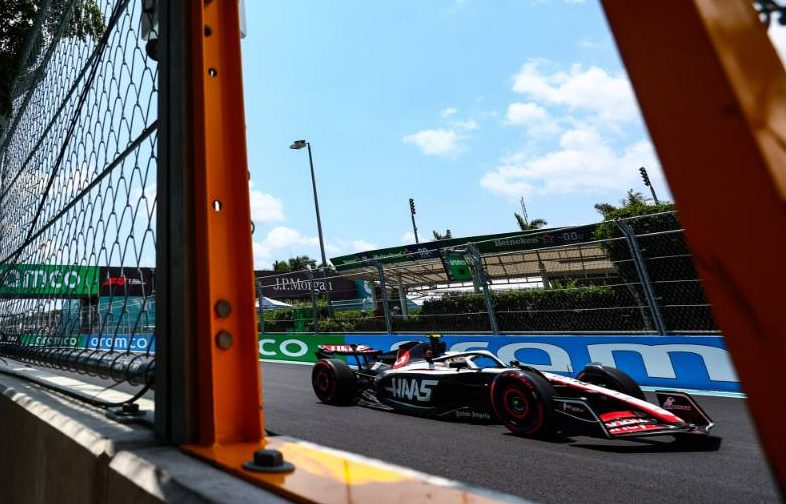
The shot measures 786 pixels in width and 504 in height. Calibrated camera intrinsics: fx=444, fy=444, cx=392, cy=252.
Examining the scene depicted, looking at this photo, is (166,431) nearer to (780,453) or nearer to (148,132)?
(148,132)

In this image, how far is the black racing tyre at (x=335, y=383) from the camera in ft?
16.4

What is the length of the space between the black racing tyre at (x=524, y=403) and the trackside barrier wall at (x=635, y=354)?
1941mm

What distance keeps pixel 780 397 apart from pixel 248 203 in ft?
3.09

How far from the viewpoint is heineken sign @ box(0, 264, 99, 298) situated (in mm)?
2008

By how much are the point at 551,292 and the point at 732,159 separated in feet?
29.4

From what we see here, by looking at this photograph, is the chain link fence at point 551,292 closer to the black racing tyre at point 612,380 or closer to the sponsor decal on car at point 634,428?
the black racing tyre at point 612,380

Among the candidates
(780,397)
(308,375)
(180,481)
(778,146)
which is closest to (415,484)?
(180,481)

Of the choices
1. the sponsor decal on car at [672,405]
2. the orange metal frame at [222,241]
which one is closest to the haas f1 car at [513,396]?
the sponsor decal on car at [672,405]

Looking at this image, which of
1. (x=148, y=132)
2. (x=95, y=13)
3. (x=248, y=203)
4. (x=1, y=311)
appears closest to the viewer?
(x=248, y=203)

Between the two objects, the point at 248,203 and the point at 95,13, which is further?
the point at 95,13

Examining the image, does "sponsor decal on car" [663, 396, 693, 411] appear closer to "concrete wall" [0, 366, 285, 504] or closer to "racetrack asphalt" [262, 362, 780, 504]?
"racetrack asphalt" [262, 362, 780, 504]

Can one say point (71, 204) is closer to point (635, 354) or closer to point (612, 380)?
point (612, 380)

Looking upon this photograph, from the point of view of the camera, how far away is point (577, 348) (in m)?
5.61

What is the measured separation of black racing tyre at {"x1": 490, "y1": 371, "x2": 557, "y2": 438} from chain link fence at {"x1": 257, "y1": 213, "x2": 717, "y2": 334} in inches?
77.4
